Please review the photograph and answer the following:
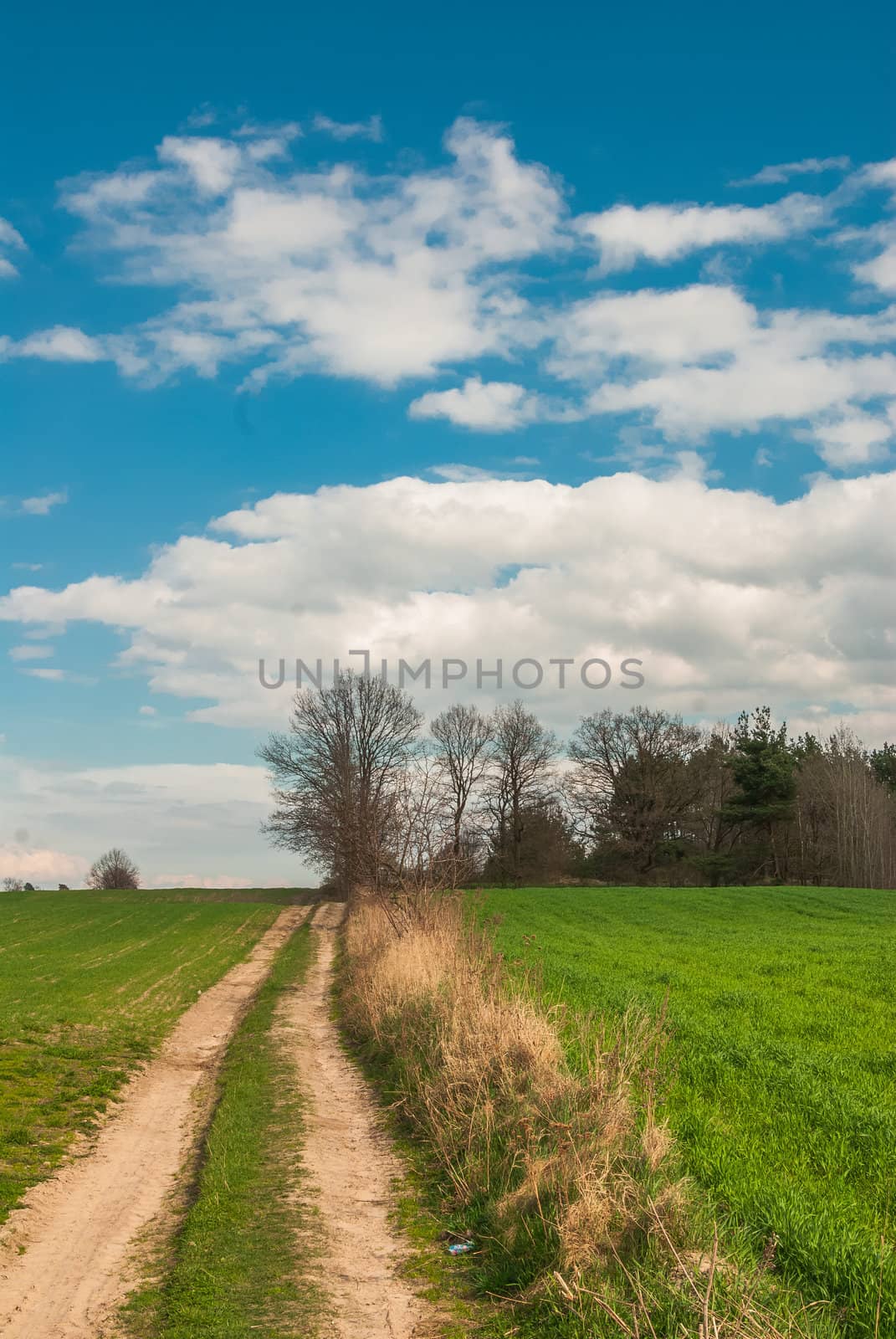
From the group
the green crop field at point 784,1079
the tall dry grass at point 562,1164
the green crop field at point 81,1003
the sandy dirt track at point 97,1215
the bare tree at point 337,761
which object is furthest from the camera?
the bare tree at point 337,761

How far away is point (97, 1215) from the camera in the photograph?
6.95 m

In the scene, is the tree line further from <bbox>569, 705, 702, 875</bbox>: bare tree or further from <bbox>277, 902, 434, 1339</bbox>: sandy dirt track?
<bbox>277, 902, 434, 1339</bbox>: sandy dirt track

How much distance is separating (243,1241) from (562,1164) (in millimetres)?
2270

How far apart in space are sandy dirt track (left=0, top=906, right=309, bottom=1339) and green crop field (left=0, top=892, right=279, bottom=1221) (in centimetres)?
32

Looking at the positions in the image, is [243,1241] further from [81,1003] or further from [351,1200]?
[81,1003]

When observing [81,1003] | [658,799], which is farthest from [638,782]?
[81,1003]

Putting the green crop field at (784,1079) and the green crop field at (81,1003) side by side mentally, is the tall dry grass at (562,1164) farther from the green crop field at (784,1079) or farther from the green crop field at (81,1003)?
the green crop field at (81,1003)

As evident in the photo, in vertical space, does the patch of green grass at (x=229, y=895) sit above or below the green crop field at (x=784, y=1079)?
below

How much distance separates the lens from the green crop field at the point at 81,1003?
30.7 feet

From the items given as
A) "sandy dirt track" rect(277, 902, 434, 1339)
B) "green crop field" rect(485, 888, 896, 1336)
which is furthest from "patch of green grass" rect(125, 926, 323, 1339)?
"green crop field" rect(485, 888, 896, 1336)

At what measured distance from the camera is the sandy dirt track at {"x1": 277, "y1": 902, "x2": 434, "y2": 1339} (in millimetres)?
5074

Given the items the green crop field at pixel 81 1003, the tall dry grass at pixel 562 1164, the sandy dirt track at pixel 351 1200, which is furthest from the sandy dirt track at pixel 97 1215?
the tall dry grass at pixel 562 1164

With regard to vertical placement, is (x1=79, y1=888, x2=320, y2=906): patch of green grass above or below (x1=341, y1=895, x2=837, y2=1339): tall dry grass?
below

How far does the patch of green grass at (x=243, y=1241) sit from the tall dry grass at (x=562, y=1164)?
3.99ft
